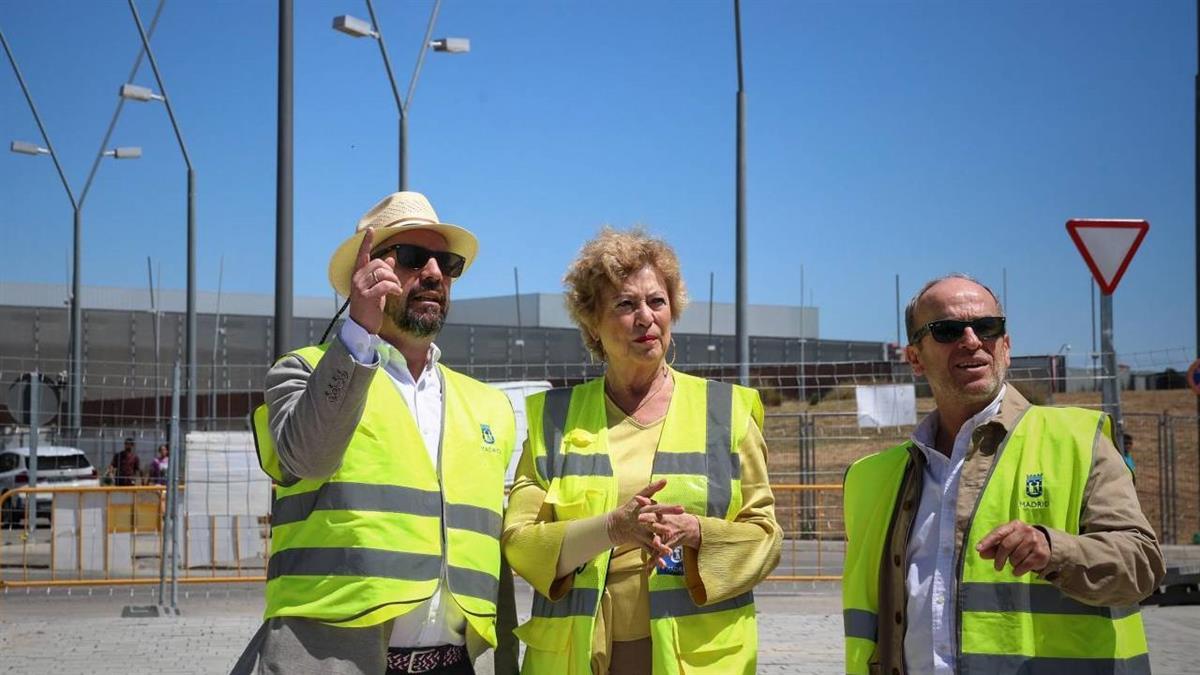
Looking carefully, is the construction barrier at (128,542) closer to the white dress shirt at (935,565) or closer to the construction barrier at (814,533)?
the construction barrier at (814,533)

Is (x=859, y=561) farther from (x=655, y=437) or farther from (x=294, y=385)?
(x=294, y=385)

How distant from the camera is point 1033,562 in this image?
3.27 meters

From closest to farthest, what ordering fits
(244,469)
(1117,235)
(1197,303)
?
(1117,235), (244,469), (1197,303)

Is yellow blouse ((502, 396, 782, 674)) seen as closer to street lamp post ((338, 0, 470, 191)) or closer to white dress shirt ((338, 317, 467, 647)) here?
white dress shirt ((338, 317, 467, 647))

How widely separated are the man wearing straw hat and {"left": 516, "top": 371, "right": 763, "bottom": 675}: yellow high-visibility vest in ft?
0.77

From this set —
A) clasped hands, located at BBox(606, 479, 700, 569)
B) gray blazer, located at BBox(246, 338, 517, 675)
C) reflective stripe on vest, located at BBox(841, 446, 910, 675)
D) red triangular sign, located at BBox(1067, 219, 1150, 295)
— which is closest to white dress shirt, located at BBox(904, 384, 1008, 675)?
reflective stripe on vest, located at BBox(841, 446, 910, 675)

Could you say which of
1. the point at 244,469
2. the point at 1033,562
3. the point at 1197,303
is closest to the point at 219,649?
the point at 244,469

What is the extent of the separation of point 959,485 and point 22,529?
571 inches

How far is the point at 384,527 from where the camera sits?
13.1ft

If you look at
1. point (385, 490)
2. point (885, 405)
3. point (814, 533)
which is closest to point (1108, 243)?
point (385, 490)

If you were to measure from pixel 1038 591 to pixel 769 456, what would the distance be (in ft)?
42.2

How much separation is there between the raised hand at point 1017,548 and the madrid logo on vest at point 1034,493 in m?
0.27

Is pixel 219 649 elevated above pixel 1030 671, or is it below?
below

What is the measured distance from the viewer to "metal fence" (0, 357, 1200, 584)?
14.3 metres
